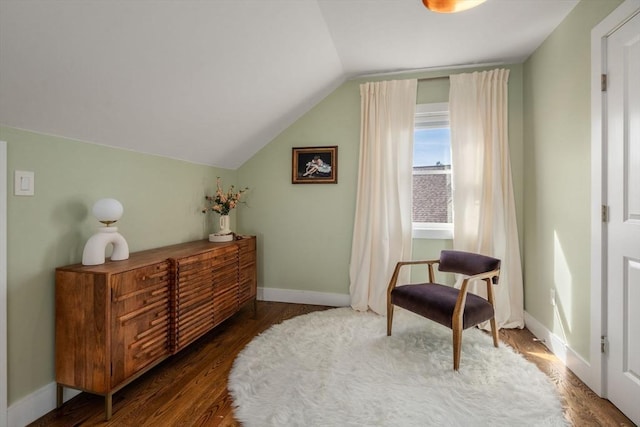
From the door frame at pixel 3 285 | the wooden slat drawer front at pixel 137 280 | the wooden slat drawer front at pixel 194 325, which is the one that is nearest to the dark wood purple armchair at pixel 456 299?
the wooden slat drawer front at pixel 194 325

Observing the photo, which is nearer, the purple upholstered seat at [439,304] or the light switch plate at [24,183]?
the light switch plate at [24,183]

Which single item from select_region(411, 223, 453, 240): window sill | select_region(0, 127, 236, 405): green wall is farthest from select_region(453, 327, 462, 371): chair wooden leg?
select_region(0, 127, 236, 405): green wall

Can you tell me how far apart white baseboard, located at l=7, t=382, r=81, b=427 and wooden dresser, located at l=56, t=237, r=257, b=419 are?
0.04 m

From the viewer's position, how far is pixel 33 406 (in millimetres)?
1585

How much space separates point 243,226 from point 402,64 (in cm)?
248

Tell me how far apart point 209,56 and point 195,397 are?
2110 millimetres

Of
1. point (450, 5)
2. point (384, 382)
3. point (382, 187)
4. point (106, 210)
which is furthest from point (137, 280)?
point (450, 5)

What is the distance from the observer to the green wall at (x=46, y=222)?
152 cm

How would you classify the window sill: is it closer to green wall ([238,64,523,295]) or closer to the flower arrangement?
green wall ([238,64,523,295])

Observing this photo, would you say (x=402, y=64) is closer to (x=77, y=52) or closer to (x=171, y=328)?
(x=77, y=52)

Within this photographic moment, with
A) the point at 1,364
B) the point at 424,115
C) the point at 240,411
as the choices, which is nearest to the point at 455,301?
the point at 240,411

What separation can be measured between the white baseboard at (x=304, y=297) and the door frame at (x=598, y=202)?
2038 mm

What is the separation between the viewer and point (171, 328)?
2025 mm

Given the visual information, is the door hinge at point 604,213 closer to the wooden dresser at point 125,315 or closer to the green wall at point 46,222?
the wooden dresser at point 125,315
